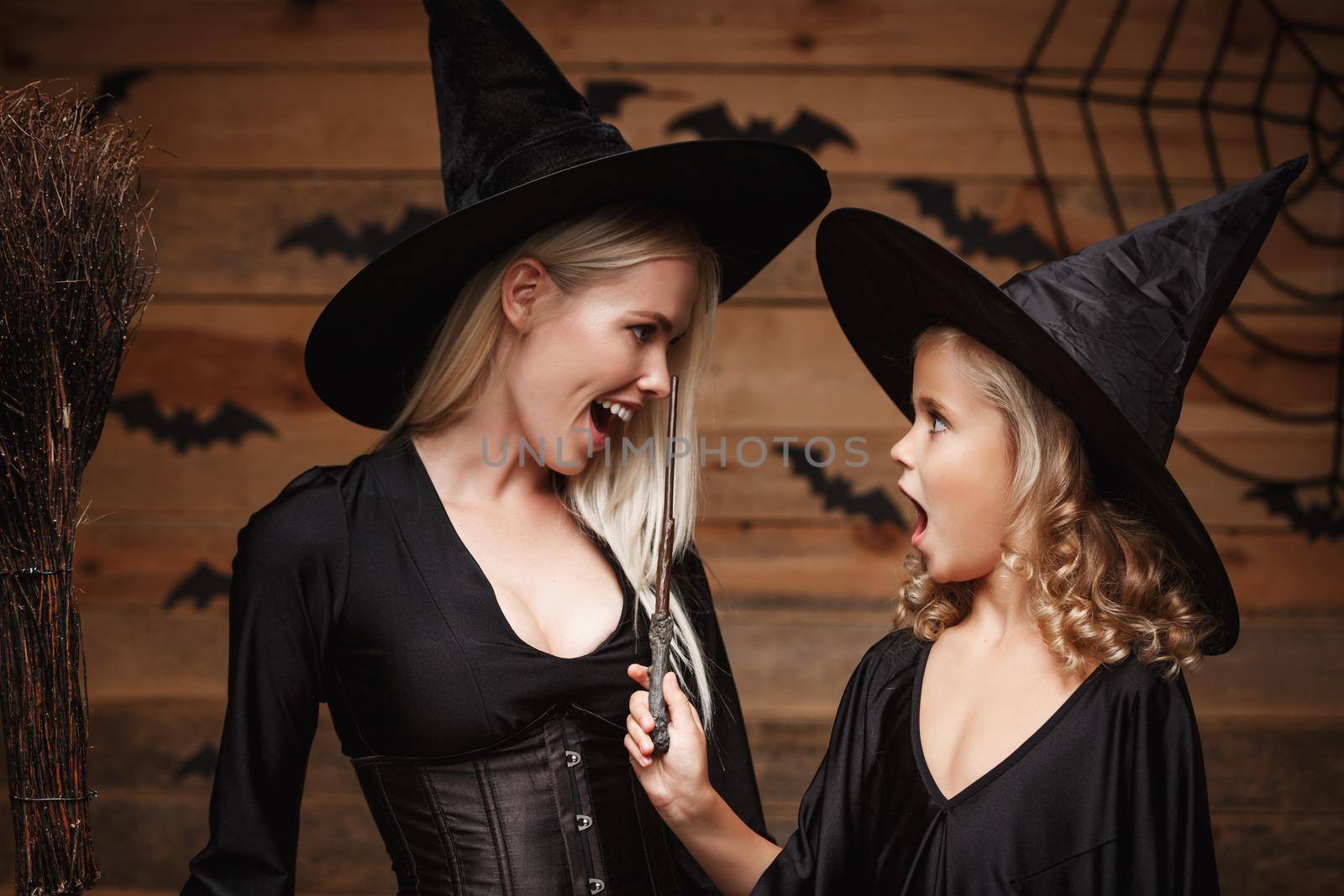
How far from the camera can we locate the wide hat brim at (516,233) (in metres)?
1.32

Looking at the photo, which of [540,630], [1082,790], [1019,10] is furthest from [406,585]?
[1019,10]

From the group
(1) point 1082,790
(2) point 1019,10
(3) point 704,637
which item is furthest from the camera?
(2) point 1019,10

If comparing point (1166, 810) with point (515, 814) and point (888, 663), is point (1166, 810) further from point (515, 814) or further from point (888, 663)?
point (515, 814)

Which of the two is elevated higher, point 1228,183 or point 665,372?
point 1228,183

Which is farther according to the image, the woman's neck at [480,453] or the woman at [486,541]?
the woman's neck at [480,453]

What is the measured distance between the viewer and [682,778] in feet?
4.14

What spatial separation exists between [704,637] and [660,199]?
0.59 m

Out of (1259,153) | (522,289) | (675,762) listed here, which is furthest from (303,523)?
(1259,153)

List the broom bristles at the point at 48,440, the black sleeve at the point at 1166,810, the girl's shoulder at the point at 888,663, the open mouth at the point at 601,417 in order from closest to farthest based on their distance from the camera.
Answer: the black sleeve at the point at 1166,810
the broom bristles at the point at 48,440
the girl's shoulder at the point at 888,663
the open mouth at the point at 601,417

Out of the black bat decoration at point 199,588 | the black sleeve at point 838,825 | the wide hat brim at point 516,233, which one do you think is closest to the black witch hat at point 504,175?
the wide hat brim at point 516,233

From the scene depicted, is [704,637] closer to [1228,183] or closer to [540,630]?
[540,630]

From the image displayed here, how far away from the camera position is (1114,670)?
1156 mm

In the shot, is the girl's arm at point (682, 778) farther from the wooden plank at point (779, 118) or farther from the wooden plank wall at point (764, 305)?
the wooden plank at point (779, 118)

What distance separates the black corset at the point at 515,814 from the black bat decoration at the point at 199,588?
1.23m
